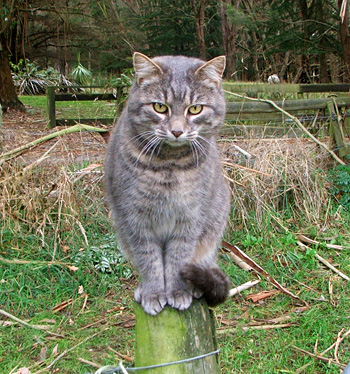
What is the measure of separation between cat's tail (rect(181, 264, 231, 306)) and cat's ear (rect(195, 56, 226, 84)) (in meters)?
0.98

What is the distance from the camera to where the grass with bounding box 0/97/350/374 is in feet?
9.44

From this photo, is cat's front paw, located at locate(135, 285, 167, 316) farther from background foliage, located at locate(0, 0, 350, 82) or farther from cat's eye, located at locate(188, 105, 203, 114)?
background foliage, located at locate(0, 0, 350, 82)

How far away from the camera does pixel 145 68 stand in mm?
2145

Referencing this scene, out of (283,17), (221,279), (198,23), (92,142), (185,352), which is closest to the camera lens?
(185,352)

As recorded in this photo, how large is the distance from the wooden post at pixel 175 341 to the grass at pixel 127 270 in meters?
1.24

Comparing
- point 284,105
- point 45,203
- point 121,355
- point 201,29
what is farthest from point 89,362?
point 201,29

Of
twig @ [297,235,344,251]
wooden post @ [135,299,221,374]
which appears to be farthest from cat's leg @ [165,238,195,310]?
twig @ [297,235,344,251]

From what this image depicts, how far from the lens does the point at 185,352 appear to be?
5.09 ft

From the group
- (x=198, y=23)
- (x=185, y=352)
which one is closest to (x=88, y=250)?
(x=185, y=352)

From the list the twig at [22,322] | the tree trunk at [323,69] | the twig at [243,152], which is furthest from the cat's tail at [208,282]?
the tree trunk at [323,69]

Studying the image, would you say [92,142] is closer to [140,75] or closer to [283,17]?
[140,75]

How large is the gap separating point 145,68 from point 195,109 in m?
0.32

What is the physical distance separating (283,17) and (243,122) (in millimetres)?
7834

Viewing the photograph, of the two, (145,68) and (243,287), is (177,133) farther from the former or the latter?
(243,287)
